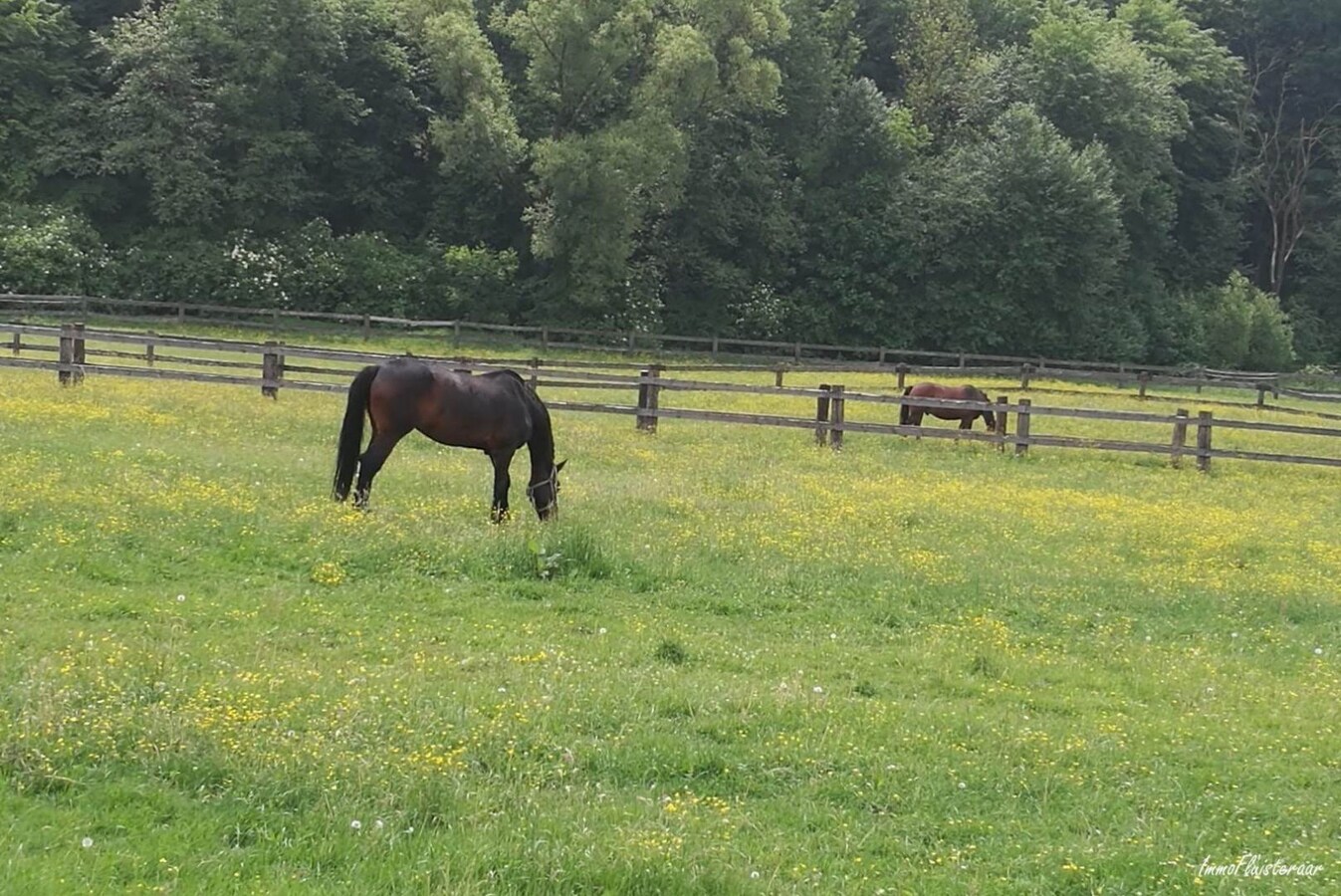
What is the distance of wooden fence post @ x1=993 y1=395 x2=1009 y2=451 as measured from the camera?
61.8ft

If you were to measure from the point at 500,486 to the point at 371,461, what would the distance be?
1.14 m

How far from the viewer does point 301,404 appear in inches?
743

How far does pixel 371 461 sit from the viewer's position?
34.0ft

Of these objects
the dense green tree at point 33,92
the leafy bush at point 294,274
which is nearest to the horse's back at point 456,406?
the leafy bush at point 294,274

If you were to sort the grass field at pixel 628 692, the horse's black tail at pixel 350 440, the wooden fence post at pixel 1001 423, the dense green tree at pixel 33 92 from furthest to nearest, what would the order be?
1. the dense green tree at pixel 33 92
2. the wooden fence post at pixel 1001 423
3. the horse's black tail at pixel 350 440
4. the grass field at pixel 628 692

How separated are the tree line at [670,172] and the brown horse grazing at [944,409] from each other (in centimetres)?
2166

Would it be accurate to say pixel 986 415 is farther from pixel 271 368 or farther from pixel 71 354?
pixel 71 354

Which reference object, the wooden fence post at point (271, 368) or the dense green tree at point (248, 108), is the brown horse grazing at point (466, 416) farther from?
the dense green tree at point (248, 108)

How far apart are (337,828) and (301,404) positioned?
15607 millimetres

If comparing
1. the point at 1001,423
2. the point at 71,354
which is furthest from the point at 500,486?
the point at 1001,423

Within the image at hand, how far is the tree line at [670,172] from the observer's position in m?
40.5

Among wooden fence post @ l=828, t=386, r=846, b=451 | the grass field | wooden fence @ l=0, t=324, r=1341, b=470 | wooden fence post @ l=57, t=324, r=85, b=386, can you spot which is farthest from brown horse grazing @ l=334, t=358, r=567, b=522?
wooden fence post @ l=57, t=324, r=85, b=386

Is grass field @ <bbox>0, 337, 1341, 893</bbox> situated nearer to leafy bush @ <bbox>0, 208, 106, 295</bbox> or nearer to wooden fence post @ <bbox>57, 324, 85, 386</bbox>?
wooden fence post @ <bbox>57, 324, 85, 386</bbox>

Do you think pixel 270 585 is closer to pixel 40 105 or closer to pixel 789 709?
pixel 789 709
